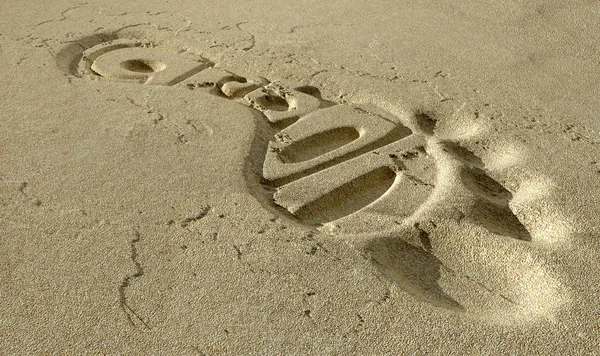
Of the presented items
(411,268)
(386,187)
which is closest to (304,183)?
(386,187)

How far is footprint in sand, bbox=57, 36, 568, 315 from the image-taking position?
5.01 ft

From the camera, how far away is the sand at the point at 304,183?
4.53ft

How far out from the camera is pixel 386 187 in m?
1.86

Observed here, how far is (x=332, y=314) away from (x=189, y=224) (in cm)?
44

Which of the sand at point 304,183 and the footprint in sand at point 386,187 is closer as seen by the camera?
the sand at point 304,183

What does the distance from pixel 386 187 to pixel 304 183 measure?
221 millimetres

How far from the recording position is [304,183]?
6.01 feet

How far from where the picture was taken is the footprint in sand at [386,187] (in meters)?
1.53

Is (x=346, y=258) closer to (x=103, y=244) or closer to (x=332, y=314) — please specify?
(x=332, y=314)

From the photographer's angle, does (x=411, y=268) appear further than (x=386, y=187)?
No

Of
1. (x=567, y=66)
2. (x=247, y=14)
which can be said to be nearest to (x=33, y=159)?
(x=247, y=14)

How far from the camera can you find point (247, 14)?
2945 mm

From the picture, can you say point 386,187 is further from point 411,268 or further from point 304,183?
point 411,268

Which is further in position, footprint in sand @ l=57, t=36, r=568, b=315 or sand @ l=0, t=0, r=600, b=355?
footprint in sand @ l=57, t=36, r=568, b=315
